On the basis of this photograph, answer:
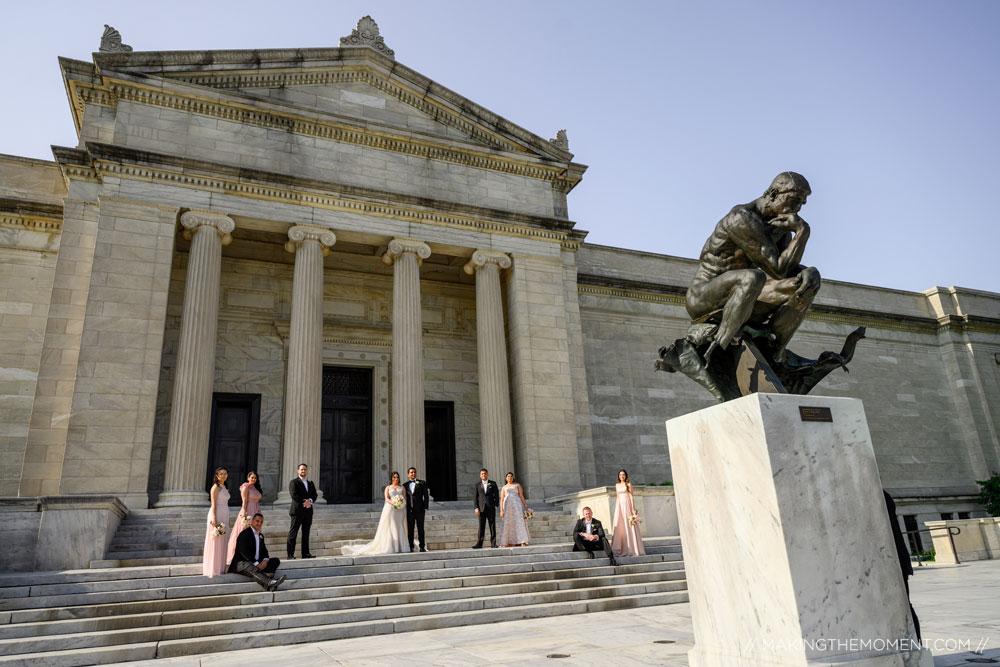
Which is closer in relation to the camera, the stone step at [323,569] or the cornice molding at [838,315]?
the stone step at [323,569]

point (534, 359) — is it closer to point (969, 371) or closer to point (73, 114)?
point (73, 114)

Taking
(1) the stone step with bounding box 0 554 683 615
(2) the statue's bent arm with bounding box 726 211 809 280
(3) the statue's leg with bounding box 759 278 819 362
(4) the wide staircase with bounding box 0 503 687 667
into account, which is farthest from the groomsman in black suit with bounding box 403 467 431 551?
(2) the statue's bent arm with bounding box 726 211 809 280

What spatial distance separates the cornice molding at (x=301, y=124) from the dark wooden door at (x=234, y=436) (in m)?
7.66

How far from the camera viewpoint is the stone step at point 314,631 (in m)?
7.09

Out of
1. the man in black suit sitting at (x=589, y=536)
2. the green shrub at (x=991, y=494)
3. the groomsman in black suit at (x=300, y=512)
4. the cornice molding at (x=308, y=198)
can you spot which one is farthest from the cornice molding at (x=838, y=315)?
the groomsman in black suit at (x=300, y=512)

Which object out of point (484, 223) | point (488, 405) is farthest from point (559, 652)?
point (484, 223)

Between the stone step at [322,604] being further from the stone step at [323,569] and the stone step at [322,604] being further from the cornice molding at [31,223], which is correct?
the cornice molding at [31,223]

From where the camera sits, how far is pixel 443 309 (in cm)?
2225

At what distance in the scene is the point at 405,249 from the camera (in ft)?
60.8

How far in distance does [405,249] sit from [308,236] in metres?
2.60

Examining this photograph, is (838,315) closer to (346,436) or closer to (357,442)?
(357,442)

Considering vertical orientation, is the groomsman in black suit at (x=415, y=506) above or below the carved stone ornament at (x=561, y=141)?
below

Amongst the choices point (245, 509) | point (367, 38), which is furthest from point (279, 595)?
point (367, 38)

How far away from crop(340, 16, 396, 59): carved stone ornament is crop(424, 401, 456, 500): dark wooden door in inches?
431
